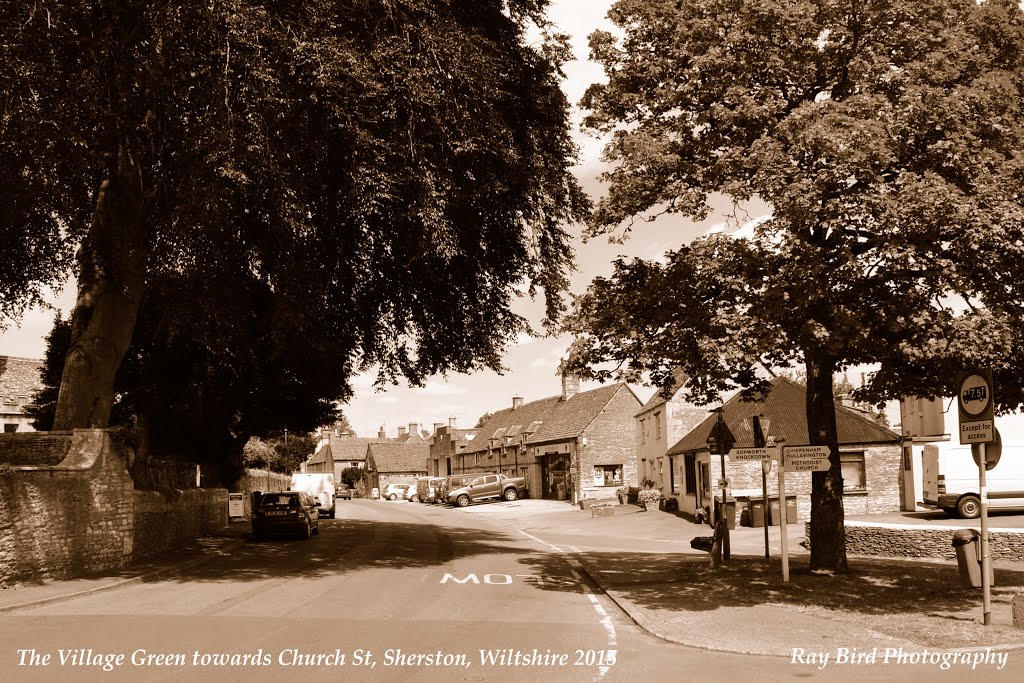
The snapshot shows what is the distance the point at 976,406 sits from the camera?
11.5m

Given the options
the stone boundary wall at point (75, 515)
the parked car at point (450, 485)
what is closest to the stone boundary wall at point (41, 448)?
the stone boundary wall at point (75, 515)

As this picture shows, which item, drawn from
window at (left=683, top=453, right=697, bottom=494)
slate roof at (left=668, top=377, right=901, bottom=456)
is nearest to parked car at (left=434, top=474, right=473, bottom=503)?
window at (left=683, top=453, right=697, bottom=494)

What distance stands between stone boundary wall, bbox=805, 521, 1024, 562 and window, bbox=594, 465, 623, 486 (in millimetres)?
32768

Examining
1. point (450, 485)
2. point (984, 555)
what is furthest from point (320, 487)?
point (984, 555)

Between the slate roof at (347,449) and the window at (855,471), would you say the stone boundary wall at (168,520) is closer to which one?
the window at (855,471)

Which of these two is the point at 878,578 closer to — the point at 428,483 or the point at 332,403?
the point at 332,403

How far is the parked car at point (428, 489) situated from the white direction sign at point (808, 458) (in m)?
53.7

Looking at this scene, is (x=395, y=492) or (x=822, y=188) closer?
(x=822, y=188)

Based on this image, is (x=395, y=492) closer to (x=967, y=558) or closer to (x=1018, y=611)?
(x=967, y=558)

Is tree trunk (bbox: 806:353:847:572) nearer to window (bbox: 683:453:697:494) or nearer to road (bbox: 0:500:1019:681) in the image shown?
road (bbox: 0:500:1019:681)

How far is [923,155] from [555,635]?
27.8 ft

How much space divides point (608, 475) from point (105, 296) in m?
39.3

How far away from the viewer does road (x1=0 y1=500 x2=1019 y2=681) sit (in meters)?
9.13

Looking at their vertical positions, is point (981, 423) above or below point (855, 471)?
above
